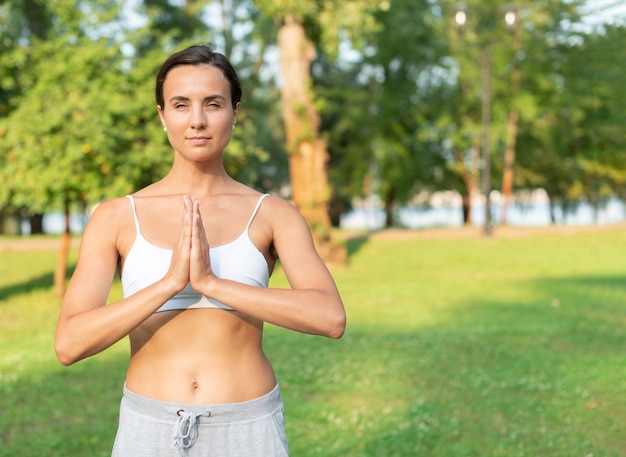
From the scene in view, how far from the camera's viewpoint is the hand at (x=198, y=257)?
83.0 inches

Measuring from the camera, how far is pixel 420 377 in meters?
9.44

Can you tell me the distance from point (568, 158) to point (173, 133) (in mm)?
42123

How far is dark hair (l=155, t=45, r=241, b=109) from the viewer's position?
7.82 ft

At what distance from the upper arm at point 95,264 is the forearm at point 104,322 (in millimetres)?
38

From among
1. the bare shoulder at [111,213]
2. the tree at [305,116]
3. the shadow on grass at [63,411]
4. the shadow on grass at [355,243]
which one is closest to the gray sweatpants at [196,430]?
the bare shoulder at [111,213]

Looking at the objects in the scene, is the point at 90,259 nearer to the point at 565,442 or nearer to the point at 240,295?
the point at 240,295

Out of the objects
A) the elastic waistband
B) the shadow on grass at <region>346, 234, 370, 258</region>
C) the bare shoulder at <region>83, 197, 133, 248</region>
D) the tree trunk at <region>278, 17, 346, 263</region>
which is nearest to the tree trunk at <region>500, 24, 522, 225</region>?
the shadow on grass at <region>346, 234, 370, 258</region>

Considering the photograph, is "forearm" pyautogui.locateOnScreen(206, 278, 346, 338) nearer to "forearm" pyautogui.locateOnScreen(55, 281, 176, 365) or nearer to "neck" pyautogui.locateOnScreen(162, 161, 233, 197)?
"forearm" pyautogui.locateOnScreen(55, 281, 176, 365)

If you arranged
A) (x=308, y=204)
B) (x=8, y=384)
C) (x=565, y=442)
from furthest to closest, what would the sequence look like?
1. (x=308, y=204)
2. (x=8, y=384)
3. (x=565, y=442)

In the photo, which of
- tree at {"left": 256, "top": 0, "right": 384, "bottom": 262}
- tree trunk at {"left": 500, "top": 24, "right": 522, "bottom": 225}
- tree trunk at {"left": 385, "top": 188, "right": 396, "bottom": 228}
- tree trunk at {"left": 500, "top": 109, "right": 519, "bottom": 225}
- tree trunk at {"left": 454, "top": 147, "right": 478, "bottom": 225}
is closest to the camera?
tree at {"left": 256, "top": 0, "right": 384, "bottom": 262}

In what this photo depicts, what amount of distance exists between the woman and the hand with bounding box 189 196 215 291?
4.4 inches

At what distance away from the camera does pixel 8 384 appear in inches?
372

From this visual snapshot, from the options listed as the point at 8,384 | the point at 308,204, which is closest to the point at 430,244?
the point at 308,204

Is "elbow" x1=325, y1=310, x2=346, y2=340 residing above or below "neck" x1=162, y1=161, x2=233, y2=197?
below
